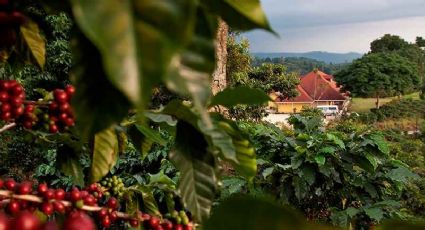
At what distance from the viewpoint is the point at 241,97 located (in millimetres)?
871

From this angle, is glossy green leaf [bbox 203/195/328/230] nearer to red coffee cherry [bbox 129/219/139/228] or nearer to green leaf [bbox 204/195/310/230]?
green leaf [bbox 204/195/310/230]

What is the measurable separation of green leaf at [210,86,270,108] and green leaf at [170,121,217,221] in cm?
7

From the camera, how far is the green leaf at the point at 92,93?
1.77 feet

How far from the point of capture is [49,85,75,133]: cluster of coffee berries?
91cm

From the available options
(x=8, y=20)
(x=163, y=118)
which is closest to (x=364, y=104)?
(x=163, y=118)

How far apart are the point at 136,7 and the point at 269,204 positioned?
0.22 meters

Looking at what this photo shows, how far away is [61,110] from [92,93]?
1.34ft

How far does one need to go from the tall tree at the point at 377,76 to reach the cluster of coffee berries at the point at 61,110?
4037 centimetres

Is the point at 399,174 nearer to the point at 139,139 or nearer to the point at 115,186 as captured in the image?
the point at 115,186

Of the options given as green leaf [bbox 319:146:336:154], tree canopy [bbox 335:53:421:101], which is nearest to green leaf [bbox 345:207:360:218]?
green leaf [bbox 319:146:336:154]

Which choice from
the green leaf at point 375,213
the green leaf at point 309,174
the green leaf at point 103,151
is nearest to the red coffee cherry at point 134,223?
the green leaf at point 103,151

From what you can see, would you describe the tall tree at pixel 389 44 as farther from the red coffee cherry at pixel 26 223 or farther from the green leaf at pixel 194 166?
the red coffee cherry at pixel 26 223

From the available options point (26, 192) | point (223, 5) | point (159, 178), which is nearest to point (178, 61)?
point (223, 5)

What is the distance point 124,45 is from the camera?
407mm
